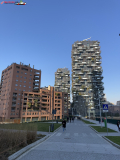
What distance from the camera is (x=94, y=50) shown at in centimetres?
13012

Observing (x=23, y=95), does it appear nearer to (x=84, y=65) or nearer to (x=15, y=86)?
(x=15, y=86)

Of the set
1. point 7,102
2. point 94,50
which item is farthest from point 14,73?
point 94,50

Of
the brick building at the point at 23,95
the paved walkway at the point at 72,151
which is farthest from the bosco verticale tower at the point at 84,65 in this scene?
the paved walkway at the point at 72,151

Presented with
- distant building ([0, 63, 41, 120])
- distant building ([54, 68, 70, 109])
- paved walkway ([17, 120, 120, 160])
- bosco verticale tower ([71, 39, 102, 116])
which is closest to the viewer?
paved walkway ([17, 120, 120, 160])

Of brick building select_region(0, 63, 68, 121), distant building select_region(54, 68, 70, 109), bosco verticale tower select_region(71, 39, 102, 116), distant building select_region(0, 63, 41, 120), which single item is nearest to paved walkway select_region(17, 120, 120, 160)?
brick building select_region(0, 63, 68, 121)

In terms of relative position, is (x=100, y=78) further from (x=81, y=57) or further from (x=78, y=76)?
(x=81, y=57)

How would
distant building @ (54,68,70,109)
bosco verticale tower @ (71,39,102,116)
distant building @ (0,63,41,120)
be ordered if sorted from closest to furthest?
distant building @ (0,63,41,120), bosco verticale tower @ (71,39,102,116), distant building @ (54,68,70,109)

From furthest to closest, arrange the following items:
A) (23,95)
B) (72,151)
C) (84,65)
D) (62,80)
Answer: (62,80) → (84,65) → (23,95) → (72,151)

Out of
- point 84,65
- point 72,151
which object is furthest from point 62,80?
point 72,151

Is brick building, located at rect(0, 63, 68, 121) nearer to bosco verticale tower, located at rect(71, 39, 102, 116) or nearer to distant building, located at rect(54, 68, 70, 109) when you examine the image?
bosco verticale tower, located at rect(71, 39, 102, 116)

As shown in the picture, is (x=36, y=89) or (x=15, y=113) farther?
(x=36, y=89)

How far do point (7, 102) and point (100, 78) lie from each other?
8452 centimetres

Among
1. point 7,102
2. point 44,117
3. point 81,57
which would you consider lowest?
point 44,117

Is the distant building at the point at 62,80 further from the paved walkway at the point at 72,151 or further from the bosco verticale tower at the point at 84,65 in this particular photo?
the paved walkway at the point at 72,151
